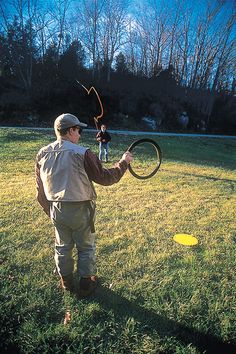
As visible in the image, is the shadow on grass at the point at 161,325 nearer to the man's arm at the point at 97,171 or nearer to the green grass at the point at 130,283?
the green grass at the point at 130,283

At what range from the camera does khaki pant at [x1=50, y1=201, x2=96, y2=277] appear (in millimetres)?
3084

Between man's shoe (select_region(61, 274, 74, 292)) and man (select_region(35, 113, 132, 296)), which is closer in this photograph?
man (select_region(35, 113, 132, 296))

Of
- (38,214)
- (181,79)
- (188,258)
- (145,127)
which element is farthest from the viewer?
(181,79)

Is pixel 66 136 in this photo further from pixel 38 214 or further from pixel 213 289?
pixel 38 214

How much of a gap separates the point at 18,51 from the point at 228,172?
30620 millimetres

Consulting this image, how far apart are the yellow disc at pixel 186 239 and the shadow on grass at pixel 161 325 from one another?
5.57 feet

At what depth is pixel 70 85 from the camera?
31.9m

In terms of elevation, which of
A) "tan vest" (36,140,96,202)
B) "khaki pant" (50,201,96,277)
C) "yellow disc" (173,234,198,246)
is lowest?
"yellow disc" (173,234,198,246)

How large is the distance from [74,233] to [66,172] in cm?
70

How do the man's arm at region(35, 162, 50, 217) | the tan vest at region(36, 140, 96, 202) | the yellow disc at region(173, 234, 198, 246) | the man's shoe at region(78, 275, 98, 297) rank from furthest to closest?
1. the yellow disc at region(173, 234, 198, 246)
2. the man's arm at region(35, 162, 50, 217)
3. the man's shoe at region(78, 275, 98, 297)
4. the tan vest at region(36, 140, 96, 202)

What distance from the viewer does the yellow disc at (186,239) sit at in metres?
4.64

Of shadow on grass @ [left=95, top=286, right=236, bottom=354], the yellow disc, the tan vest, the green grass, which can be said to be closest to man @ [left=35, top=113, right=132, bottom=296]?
the tan vest

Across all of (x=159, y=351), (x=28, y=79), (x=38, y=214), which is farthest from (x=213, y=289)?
(x=28, y=79)

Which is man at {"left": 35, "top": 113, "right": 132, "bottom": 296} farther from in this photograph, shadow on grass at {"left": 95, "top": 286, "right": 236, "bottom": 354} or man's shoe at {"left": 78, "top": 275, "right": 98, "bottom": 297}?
shadow on grass at {"left": 95, "top": 286, "right": 236, "bottom": 354}
